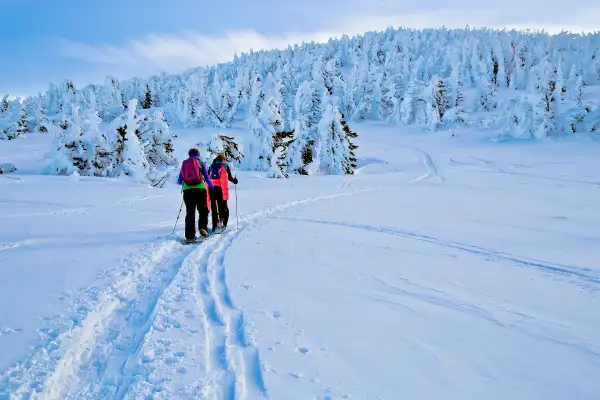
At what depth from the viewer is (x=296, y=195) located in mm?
13102

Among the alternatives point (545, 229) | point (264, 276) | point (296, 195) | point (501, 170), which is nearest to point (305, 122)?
point (501, 170)

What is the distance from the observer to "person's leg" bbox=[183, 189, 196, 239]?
7035mm

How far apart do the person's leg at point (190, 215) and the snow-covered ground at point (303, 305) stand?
0.31m

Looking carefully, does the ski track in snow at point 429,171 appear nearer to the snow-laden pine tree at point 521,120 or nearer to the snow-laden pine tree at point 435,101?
the snow-laden pine tree at point 521,120

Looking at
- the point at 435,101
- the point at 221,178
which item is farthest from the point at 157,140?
the point at 435,101

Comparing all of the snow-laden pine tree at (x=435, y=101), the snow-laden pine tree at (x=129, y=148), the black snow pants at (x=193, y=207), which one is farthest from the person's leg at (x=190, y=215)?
the snow-laden pine tree at (x=435, y=101)

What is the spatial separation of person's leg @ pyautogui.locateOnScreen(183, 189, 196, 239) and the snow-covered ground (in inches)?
12.2

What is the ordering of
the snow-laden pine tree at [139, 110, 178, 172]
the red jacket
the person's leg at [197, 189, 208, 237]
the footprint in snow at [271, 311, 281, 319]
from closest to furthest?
the footprint in snow at [271, 311, 281, 319] → the person's leg at [197, 189, 208, 237] → the red jacket → the snow-laden pine tree at [139, 110, 178, 172]

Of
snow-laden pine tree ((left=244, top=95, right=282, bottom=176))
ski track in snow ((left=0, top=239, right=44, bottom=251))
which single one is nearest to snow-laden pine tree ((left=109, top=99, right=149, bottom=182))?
snow-laden pine tree ((left=244, top=95, right=282, bottom=176))

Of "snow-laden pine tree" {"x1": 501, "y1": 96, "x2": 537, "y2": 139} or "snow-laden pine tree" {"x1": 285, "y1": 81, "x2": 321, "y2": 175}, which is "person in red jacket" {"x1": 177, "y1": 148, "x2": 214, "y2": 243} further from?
"snow-laden pine tree" {"x1": 501, "y1": 96, "x2": 537, "y2": 139}

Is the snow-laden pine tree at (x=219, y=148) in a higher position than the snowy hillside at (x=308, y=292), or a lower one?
higher

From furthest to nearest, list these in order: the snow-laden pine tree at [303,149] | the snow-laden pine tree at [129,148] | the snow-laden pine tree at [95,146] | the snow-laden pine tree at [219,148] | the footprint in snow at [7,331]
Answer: the snow-laden pine tree at [303,149] < the snow-laden pine tree at [219,148] < the snow-laden pine tree at [95,146] < the snow-laden pine tree at [129,148] < the footprint in snow at [7,331]

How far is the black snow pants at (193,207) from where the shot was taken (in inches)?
277

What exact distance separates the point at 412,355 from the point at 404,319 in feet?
2.22
